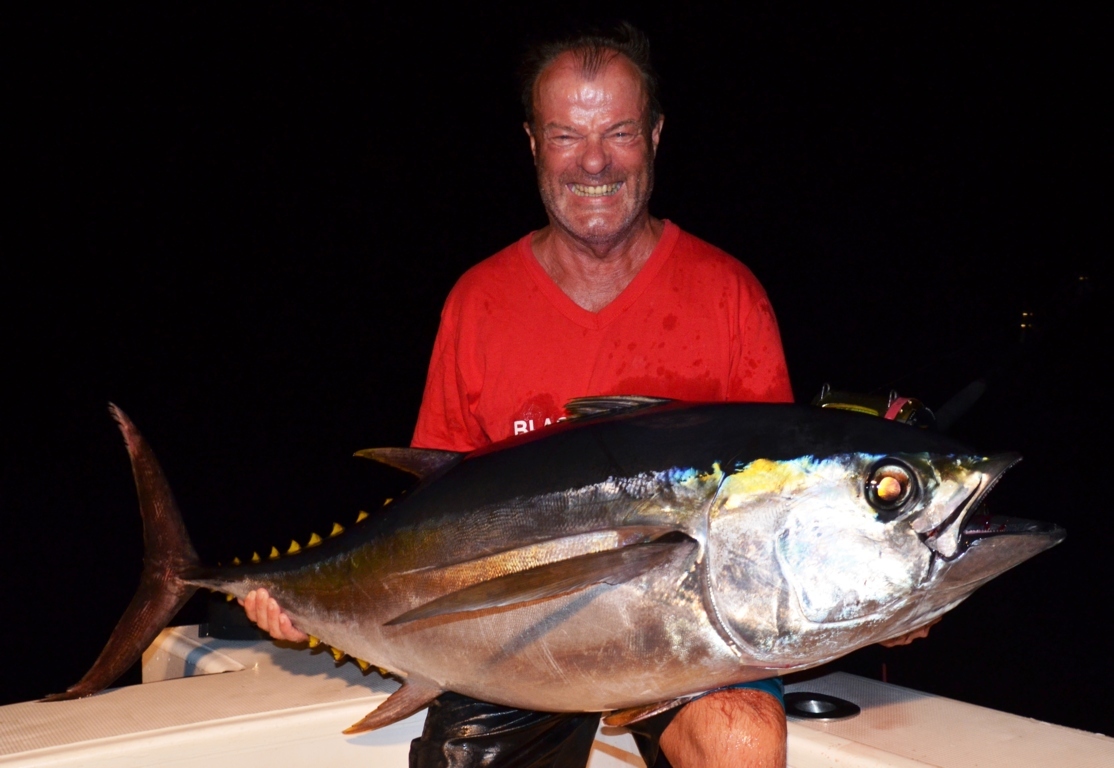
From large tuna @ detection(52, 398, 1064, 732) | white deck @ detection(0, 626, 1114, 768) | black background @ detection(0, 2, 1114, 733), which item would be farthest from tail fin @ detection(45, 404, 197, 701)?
black background @ detection(0, 2, 1114, 733)

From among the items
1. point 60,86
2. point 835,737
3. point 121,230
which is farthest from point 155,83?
point 835,737

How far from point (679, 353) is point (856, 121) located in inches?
263

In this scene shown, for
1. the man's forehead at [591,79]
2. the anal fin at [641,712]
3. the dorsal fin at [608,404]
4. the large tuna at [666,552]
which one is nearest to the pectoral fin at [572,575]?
the large tuna at [666,552]

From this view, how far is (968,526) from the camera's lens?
1.38 m

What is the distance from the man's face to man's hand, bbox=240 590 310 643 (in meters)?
1.07

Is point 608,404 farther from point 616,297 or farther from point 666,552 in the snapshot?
point 616,297

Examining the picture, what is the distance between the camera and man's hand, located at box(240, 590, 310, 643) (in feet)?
6.38

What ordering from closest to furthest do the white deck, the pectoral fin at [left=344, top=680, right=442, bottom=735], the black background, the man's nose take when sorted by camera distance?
the pectoral fin at [left=344, top=680, right=442, bottom=735] → the white deck → the man's nose → the black background

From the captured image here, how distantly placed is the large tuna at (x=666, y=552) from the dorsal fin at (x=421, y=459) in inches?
0.9

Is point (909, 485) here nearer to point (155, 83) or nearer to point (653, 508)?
point (653, 508)

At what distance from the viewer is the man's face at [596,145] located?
88.6 inches

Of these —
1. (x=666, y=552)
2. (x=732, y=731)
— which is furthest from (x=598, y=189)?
(x=732, y=731)

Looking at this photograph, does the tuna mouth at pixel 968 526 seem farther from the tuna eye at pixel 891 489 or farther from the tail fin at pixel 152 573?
the tail fin at pixel 152 573

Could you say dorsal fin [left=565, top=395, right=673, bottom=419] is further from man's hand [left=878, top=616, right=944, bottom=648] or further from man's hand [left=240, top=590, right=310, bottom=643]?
man's hand [left=240, top=590, right=310, bottom=643]
